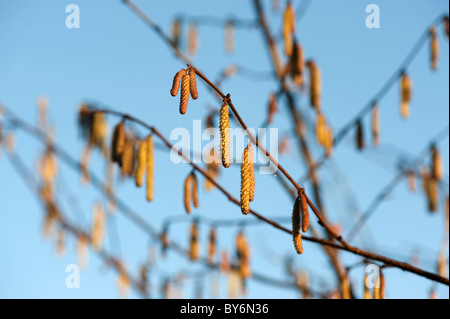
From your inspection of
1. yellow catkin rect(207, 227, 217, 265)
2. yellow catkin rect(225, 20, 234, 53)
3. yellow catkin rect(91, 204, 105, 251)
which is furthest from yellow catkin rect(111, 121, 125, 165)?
yellow catkin rect(225, 20, 234, 53)

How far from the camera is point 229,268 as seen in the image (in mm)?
3465

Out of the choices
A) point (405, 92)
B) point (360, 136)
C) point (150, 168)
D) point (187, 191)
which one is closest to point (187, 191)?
point (187, 191)

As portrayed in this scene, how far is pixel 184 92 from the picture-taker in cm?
159

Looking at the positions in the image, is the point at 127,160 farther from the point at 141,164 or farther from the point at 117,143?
the point at 141,164

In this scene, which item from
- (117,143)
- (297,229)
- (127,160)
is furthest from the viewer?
(127,160)

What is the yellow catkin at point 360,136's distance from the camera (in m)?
2.99

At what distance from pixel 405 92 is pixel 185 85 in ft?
5.42

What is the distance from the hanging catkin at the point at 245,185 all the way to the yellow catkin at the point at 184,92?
9.4 inches

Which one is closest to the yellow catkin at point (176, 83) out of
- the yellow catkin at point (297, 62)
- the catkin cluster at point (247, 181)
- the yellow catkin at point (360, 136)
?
the catkin cluster at point (247, 181)

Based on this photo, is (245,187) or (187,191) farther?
(187,191)

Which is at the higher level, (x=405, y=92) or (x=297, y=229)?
(x=405, y=92)

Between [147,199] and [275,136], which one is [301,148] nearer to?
[275,136]

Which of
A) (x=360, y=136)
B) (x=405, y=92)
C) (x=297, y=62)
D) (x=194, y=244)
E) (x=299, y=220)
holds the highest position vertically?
(x=297, y=62)

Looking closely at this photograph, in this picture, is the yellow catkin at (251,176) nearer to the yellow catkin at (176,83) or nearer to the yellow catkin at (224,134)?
the yellow catkin at (224,134)
